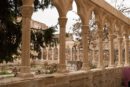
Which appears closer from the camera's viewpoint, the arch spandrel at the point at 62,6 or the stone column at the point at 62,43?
the arch spandrel at the point at 62,6

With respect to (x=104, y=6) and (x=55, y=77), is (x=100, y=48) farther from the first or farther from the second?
(x=55, y=77)

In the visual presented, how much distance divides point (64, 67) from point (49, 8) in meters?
3.21

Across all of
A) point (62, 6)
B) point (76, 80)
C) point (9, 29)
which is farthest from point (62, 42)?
point (9, 29)

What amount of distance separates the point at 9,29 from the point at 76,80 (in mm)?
2429

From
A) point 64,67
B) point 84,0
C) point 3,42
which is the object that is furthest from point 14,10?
point 64,67

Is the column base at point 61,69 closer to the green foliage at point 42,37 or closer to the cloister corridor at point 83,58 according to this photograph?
the cloister corridor at point 83,58

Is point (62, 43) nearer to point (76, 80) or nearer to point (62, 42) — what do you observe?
point (62, 42)

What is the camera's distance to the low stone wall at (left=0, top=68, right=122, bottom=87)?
540cm

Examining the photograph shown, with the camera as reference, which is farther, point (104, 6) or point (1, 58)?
A: point (104, 6)

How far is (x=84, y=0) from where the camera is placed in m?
8.48

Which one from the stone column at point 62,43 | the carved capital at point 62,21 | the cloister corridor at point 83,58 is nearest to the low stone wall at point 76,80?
the cloister corridor at point 83,58

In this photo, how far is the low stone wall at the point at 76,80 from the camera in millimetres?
5398

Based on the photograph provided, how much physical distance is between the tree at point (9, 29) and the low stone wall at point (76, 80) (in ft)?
6.69

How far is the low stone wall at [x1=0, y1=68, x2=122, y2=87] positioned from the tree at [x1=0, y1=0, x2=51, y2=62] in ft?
6.69
